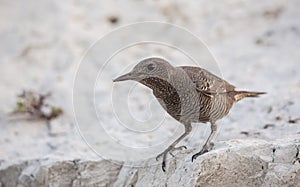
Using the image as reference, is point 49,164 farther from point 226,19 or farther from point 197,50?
point 226,19

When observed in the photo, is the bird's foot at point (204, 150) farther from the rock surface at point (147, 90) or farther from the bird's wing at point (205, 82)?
the bird's wing at point (205, 82)

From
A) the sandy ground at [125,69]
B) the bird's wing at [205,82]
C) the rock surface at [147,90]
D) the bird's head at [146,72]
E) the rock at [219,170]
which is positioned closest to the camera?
the rock at [219,170]

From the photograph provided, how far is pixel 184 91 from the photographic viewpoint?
13.4 ft

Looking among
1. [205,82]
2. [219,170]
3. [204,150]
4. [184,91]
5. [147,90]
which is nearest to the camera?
[219,170]

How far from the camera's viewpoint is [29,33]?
718 cm

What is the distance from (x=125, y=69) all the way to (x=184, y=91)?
253 cm

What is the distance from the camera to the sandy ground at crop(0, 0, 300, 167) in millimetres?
5176

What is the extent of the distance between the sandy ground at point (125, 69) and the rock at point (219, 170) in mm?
307

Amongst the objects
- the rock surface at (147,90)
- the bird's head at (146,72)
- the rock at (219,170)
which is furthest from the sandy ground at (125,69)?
the bird's head at (146,72)

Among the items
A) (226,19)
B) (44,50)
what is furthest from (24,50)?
(226,19)

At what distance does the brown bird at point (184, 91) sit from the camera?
3.99 m

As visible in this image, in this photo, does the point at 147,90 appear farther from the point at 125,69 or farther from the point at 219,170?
the point at 219,170

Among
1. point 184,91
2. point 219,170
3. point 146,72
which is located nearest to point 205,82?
point 184,91

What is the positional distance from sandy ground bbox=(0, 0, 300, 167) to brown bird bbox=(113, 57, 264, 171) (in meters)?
0.50
